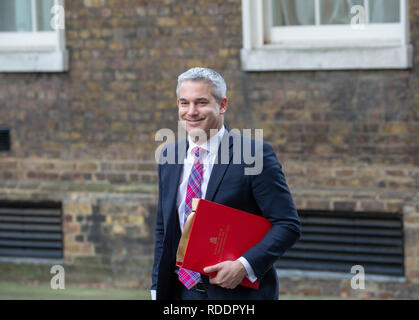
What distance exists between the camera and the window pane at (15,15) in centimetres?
817

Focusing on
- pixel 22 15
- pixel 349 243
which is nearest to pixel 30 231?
pixel 22 15

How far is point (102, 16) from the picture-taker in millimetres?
7773

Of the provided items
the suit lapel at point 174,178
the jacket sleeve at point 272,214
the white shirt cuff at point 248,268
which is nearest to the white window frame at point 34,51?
the suit lapel at point 174,178

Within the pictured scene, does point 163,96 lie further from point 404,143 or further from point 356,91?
point 404,143

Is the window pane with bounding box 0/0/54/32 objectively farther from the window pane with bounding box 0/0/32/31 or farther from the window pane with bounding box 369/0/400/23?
the window pane with bounding box 369/0/400/23

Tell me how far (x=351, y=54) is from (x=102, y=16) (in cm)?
252

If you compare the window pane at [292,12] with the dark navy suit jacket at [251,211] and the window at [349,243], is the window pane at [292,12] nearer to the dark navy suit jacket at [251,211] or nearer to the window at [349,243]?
the window at [349,243]

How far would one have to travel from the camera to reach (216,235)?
347 cm

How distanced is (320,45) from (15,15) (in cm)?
328

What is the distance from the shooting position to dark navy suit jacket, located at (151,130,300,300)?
3545mm

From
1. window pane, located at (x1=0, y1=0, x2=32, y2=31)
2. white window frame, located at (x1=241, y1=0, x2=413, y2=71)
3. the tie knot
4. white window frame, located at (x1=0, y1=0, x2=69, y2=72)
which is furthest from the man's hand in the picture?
window pane, located at (x1=0, y1=0, x2=32, y2=31)

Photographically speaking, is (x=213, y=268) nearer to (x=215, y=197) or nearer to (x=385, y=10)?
(x=215, y=197)

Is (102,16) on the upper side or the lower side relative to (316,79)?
upper

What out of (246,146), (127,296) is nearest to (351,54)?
(127,296)
